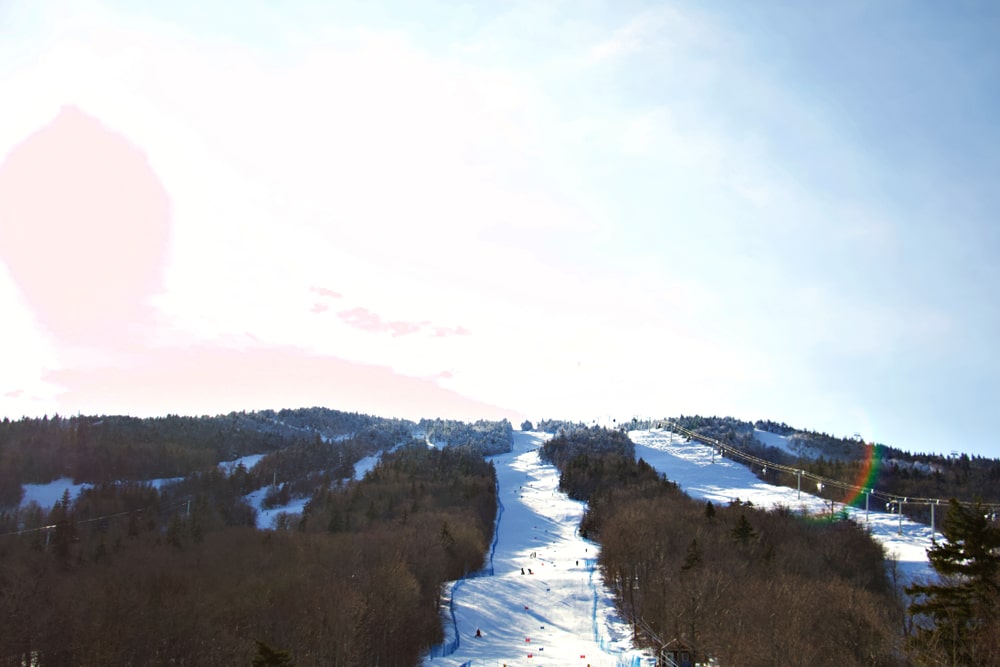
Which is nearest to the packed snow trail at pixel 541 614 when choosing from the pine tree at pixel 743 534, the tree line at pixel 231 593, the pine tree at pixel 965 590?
the tree line at pixel 231 593

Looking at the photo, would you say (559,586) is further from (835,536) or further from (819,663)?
(819,663)

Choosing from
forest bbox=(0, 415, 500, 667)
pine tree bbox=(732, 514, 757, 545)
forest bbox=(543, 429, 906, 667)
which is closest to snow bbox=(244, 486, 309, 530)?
forest bbox=(0, 415, 500, 667)

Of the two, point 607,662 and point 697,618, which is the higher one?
point 697,618

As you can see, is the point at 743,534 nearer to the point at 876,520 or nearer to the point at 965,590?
the point at 965,590

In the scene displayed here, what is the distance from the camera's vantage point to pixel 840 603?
5219 centimetres

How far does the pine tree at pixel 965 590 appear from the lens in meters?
36.0

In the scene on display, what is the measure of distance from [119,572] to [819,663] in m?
71.7

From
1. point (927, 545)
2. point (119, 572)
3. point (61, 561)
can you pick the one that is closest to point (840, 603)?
point (119, 572)

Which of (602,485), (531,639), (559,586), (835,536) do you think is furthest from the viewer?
(602,485)

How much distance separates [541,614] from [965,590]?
61470 millimetres

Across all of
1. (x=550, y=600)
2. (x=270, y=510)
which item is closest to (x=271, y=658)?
(x=550, y=600)

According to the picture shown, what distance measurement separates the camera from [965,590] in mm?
37531

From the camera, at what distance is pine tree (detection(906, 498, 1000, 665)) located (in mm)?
36031

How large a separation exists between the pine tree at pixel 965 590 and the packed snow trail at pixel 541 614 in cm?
3349
